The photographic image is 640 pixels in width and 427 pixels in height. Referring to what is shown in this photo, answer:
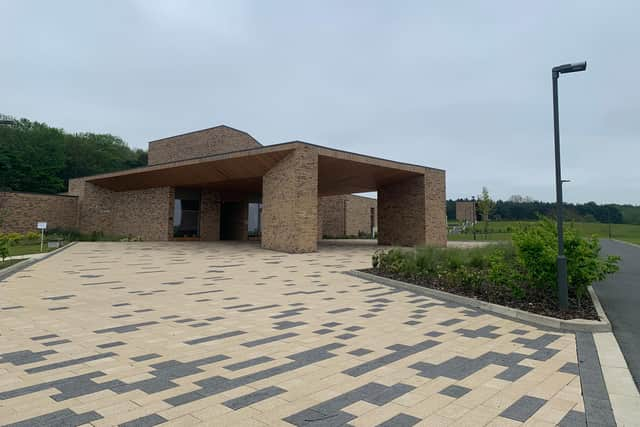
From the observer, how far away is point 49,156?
5309 centimetres

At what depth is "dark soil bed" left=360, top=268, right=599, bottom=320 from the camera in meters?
6.79

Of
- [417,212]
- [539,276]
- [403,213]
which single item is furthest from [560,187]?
[403,213]

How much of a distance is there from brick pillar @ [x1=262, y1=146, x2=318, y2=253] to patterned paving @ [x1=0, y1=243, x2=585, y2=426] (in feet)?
32.9

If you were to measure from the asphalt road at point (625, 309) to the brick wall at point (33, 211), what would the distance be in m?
33.4

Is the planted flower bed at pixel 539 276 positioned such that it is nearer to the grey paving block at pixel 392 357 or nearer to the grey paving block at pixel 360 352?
the grey paving block at pixel 392 357

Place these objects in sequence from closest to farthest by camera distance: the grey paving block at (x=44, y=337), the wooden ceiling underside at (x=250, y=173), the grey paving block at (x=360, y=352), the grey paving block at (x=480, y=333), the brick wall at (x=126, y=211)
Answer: the grey paving block at (x=360, y=352) → the grey paving block at (x=44, y=337) → the grey paving block at (x=480, y=333) → the wooden ceiling underside at (x=250, y=173) → the brick wall at (x=126, y=211)

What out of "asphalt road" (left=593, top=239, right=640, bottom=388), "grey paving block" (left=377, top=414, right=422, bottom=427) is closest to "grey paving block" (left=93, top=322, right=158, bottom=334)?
"grey paving block" (left=377, top=414, right=422, bottom=427)

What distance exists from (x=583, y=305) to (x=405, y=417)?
6.59m

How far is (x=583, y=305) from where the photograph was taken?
762 cm

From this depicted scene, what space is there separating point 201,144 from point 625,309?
96.4 feet

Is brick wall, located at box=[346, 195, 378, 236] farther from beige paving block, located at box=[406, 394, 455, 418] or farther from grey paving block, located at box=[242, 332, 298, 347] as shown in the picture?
beige paving block, located at box=[406, 394, 455, 418]

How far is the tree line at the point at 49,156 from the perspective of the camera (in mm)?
48347

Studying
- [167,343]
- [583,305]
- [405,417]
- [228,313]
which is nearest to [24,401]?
[167,343]

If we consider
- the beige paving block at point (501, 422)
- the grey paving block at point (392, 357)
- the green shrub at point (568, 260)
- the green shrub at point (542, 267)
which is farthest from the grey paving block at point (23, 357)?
the green shrub at point (568, 260)
